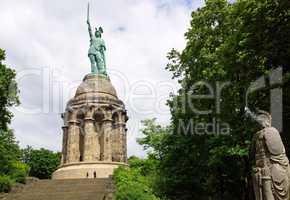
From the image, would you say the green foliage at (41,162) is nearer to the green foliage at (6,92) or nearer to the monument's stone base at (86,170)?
the monument's stone base at (86,170)

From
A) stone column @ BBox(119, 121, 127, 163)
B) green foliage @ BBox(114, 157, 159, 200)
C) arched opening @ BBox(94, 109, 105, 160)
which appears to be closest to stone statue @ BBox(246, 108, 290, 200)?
green foliage @ BBox(114, 157, 159, 200)

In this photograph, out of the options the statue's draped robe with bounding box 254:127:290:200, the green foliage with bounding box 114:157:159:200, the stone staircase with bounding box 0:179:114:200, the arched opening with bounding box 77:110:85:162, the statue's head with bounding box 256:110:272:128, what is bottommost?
the stone staircase with bounding box 0:179:114:200

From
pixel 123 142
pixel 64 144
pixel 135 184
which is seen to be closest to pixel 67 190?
pixel 135 184

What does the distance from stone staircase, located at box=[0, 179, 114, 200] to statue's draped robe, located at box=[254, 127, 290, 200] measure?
1430cm

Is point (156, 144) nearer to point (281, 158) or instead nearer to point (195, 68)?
point (195, 68)

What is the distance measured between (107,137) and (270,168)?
30.5m

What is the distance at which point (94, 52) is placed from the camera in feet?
132

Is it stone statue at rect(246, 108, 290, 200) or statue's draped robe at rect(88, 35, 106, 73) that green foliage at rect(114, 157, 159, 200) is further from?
stone statue at rect(246, 108, 290, 200)

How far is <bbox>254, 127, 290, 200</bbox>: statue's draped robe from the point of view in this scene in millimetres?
7133

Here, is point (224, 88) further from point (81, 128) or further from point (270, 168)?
point (81, 128)

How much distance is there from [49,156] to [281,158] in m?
51.9

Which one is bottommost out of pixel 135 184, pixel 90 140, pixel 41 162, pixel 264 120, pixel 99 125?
pixel 135 184

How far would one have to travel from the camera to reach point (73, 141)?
37.3 meters

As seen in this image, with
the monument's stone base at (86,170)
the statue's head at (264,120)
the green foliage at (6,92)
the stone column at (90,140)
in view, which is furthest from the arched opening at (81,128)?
the statue's head at (264,120)
